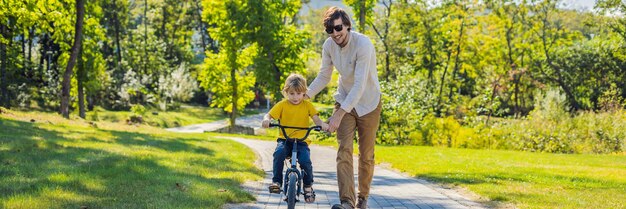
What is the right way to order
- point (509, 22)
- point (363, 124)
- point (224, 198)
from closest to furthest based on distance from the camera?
point (363, 124) < point (224, 198) < point (509, 22)

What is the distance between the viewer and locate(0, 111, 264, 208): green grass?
24.9ft

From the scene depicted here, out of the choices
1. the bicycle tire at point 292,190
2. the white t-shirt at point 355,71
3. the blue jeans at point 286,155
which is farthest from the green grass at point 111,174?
the white t-shirt at point 355,71

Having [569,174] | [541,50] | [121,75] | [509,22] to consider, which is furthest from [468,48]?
[569,174]

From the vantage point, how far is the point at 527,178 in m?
13.2

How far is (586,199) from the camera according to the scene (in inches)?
389

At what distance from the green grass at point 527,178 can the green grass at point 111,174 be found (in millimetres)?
3897

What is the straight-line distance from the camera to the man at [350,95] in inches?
247

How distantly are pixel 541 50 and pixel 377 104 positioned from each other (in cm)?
5394

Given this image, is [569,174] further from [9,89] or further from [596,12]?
[9,89]

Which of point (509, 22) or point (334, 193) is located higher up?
point (509, 22)

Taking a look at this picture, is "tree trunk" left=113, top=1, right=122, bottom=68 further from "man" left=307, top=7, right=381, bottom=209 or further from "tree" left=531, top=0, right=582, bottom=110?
"man" left=307, top=7, right=381, bottom=209

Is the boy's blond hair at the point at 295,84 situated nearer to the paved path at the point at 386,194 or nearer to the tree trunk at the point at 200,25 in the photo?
the paved path at the point at 386,194

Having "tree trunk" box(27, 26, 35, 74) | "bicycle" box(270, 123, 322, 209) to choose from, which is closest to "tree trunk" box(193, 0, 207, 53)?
"tree trunk" box(27, 26, 35, 74)

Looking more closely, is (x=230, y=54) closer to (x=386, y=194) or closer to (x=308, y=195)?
(x=386, y=194)
